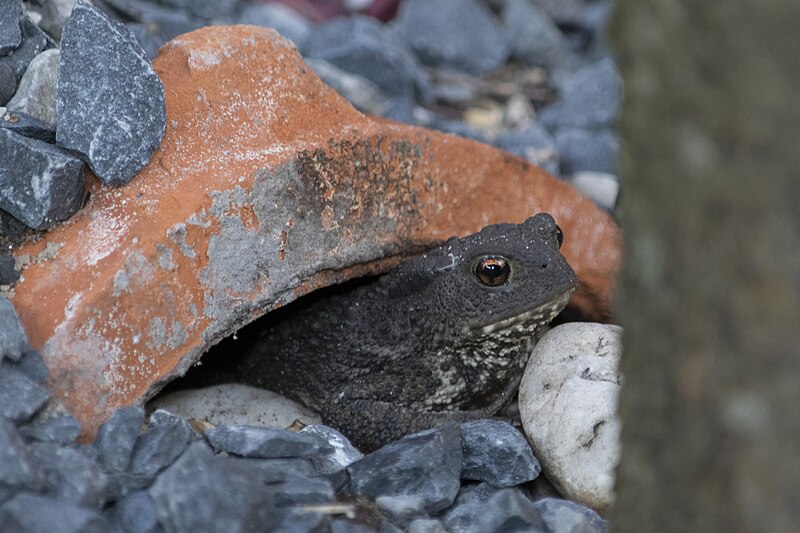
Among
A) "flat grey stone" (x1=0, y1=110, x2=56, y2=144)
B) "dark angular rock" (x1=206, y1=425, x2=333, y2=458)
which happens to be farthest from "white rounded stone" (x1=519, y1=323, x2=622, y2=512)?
"flat grey stone" (x1=0, y1=110, x2=56, y2=144)

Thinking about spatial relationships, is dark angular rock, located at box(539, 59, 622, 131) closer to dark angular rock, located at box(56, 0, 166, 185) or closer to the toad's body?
the toad's body

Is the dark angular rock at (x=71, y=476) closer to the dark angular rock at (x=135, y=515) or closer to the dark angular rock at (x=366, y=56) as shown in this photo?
the dark angular rock at (x=135, y=515)

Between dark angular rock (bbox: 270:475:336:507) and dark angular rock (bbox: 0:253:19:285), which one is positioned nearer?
dark angular rock (bbox: 270:475:336:507)

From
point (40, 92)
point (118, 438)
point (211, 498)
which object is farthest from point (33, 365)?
point (40, 92)

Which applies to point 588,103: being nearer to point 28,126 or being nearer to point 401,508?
point 28,126

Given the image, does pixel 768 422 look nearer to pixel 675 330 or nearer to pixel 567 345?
pixel 675 330

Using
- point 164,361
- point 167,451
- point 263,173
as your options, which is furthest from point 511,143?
point 167,451

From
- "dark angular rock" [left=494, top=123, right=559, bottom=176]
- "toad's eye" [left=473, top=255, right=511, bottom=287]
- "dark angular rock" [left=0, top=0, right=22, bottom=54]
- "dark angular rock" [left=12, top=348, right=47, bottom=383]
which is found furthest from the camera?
"dark angular rock" [left=494, top=123, right=559, bottom=176]
